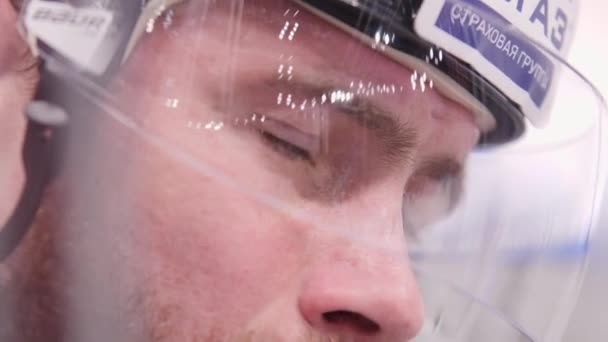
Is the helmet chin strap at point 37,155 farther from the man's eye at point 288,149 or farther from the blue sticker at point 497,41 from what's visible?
the blue sticker at point 497,41

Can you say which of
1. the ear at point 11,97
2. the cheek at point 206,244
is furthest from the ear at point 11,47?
the cheek at point 206,244

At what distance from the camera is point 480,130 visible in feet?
2.34

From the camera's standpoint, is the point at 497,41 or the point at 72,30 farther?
the point at 497,41

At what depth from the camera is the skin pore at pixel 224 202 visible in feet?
1.77

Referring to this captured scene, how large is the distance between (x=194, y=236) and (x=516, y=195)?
343mm

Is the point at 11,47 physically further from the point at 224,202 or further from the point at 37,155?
the point at 224,202

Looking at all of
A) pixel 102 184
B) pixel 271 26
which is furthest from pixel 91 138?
pixel 271 26

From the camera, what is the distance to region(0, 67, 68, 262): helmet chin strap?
52 cm

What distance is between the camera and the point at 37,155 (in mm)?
526

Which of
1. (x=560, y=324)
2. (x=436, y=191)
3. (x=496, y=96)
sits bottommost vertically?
(x=560, y=324)

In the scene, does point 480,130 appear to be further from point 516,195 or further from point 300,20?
point 300,20

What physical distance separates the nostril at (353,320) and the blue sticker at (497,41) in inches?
9.2

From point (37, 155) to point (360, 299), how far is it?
251 mm

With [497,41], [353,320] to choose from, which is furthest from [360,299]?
[497,41]
